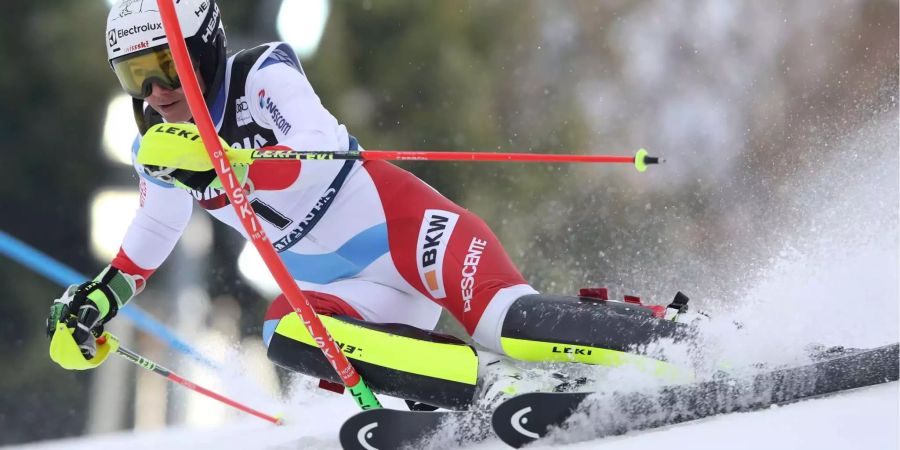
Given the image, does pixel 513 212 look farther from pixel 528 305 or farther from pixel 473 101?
pixel 528 305

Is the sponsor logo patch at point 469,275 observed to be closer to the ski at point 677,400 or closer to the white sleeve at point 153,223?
the ski at point 677,400

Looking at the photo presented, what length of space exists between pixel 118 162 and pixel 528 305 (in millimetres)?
5213

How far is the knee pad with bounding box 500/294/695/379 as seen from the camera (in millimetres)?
1979

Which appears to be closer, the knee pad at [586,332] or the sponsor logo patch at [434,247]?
the knee pad at [586,332]

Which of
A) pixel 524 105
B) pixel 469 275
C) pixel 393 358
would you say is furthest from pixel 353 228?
pixel 524 105

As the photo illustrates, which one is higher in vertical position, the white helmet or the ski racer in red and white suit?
the white helmet

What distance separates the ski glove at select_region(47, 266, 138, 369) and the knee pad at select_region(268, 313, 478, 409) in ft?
1.83

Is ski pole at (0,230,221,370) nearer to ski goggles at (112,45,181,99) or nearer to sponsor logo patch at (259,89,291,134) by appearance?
ski goggles at (112,45,181,99)

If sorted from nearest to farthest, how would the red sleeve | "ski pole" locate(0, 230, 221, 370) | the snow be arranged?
the snow, the red sleeve, "ski pole" locate(0, 230, 221, 370)

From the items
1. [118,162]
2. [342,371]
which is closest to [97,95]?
[118,162]

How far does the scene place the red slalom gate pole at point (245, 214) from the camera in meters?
1.86

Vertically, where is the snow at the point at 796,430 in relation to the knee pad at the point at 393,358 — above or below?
below

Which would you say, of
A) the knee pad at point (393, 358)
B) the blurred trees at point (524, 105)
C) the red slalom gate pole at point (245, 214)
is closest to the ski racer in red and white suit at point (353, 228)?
the knee pad at point (393, 358)

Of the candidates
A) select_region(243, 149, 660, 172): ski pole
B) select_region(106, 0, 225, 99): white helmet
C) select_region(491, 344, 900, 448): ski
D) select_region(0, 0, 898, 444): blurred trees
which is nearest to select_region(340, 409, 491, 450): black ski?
select_region(491, 344, 900, 448): ski
